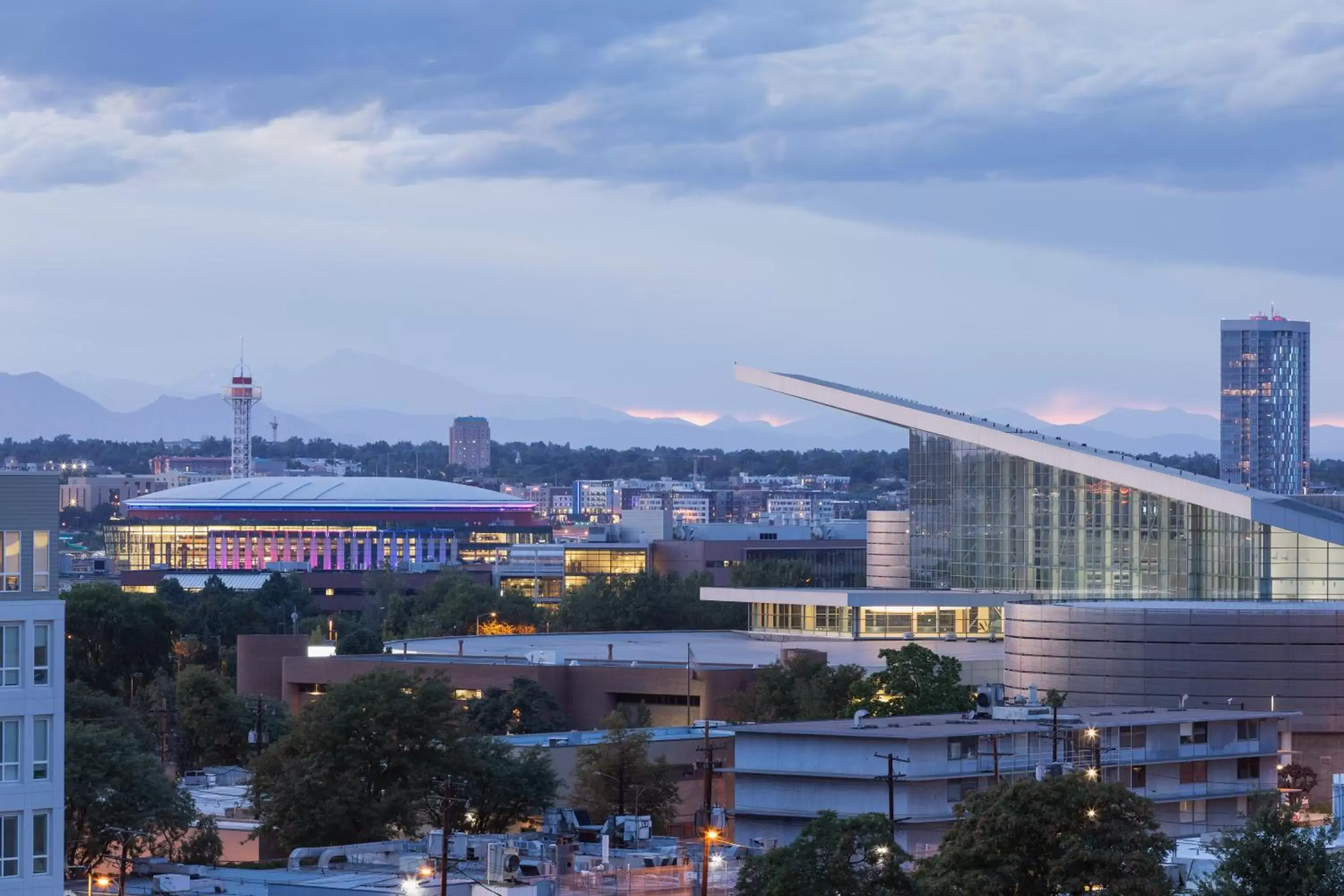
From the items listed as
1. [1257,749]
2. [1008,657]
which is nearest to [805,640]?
[1008,657]

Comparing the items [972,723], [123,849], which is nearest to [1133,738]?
[972,723]

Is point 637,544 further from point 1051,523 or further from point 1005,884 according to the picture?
point 1005,884

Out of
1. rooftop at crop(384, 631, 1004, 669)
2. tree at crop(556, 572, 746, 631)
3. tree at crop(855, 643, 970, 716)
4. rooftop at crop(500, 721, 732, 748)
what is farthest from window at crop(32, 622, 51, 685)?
tree at crop(556, 572, 746, 631)

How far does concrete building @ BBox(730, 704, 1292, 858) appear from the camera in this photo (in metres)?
64.9

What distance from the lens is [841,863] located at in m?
47.0

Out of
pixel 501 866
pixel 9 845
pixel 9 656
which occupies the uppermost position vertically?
pixel 9 656

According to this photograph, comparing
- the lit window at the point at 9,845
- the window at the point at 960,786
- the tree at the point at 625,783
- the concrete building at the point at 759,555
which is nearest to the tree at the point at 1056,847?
the lit window at the point at 9,845

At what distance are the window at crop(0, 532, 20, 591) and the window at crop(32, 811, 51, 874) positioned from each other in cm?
392

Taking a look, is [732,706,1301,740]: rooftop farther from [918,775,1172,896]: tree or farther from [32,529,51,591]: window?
[32,529,51,591]: window

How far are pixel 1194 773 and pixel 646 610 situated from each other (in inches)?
3061

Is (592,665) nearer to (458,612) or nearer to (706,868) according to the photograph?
(706,868)

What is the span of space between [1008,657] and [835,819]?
39433 millimetres

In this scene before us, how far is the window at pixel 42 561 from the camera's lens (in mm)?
44406

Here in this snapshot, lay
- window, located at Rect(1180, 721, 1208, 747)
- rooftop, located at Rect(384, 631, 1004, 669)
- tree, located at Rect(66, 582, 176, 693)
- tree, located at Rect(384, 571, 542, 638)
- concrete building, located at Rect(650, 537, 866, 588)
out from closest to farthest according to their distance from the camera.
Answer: window, located at Rect(1180, 721, 1208, 747) → rooftop, located at Rect(384, 631, 1004, 669) → tree, located at Rect(66, 582, 176, 693) → tree, located at Rect(384, 571, 542, 638) → concrete building, located at Rect(650, 537, 866, 588)
